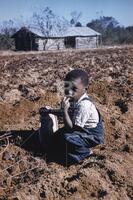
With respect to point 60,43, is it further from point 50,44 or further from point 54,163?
point 54,163

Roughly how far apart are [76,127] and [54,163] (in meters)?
0.46

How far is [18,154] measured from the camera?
4.77 metres

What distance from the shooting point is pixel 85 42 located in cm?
4103

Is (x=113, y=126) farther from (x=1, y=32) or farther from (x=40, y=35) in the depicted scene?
(x=1, y=32)

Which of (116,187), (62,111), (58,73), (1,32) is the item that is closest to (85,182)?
(116,187)

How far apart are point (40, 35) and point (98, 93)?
3027 centimetres

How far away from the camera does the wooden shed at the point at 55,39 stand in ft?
123

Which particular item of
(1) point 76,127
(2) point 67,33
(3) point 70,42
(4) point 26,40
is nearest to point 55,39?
(2) point 67,33

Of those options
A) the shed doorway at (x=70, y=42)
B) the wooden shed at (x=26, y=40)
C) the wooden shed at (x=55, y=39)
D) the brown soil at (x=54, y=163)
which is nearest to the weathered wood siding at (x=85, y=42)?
the wooden shed at (x=55, y=39)

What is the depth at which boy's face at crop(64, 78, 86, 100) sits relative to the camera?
4.68 meters

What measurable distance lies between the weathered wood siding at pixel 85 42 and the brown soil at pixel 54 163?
31.8 m

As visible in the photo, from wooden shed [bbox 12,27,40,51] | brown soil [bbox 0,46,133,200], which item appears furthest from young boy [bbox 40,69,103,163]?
wooden shed [bbox 12,27,40,51]

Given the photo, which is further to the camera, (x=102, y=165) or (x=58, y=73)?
(x=58, y=73)

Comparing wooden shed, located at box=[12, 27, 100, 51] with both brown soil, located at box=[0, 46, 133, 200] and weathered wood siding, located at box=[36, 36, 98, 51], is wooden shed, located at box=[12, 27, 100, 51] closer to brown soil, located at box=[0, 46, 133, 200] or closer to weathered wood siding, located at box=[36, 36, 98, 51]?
weathered wood siding, located at box=[36, 36, 98, 51]
